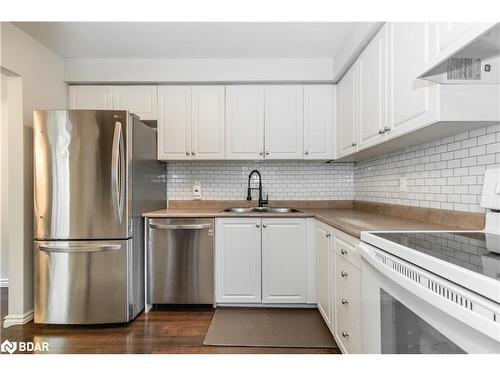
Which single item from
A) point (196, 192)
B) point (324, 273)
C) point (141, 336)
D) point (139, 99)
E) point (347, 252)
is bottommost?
A: point (141, 336)

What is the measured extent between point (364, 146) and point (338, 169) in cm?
112

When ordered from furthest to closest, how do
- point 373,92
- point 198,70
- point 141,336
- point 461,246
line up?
point 198,70
point 141,336
point 373,92
point 461,246

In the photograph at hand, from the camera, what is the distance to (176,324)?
8.23 ft

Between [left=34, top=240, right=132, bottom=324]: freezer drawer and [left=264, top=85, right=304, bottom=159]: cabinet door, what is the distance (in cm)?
173

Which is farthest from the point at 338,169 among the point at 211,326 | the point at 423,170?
the point at 211,326

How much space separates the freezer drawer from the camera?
2453 mm

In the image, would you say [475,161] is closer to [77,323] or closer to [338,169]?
[338,169]

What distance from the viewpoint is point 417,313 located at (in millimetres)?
952

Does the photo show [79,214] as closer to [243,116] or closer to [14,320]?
[14,320]

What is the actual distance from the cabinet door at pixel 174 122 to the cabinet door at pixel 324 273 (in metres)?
1.55

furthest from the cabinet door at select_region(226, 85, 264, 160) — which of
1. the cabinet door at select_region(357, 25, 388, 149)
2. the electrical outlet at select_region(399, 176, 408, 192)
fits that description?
the electrical outlet at select_region(399, 176, 408, 192)

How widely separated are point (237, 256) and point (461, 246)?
1939 millimetres

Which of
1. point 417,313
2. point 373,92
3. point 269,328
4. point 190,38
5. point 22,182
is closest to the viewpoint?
point 417,313

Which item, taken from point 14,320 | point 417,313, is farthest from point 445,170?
point 14,320
